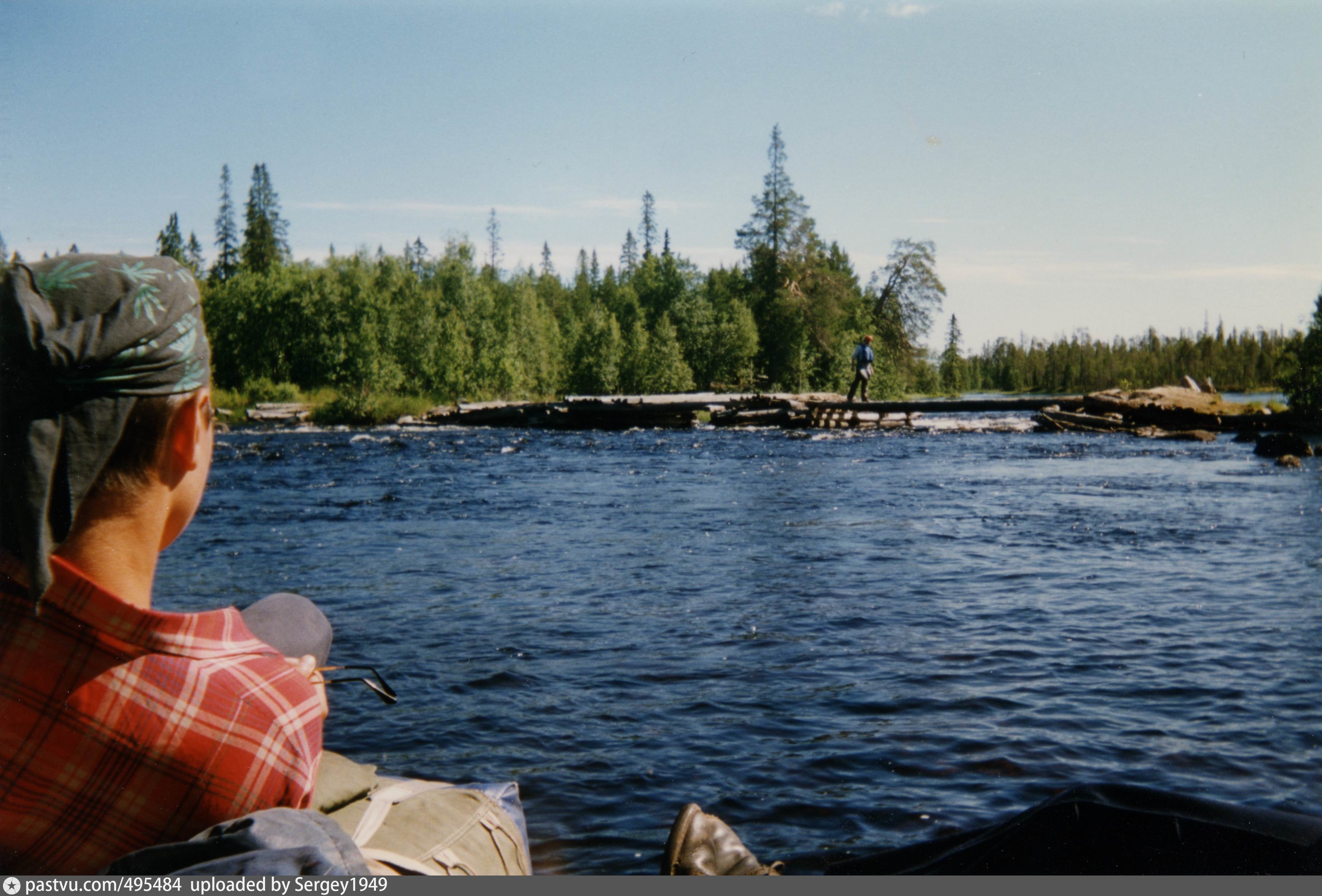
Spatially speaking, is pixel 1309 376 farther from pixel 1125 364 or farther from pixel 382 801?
pixel 1125 364

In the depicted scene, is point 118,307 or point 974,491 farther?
point 974,491

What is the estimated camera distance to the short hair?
1427 mm

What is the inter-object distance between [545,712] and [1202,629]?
5415mm

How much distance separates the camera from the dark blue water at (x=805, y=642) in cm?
488

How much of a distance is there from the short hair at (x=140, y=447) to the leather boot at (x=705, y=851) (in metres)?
2.72

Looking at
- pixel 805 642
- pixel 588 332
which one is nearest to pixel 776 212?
pixel 588 332

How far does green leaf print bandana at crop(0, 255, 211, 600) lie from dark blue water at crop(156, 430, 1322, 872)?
3.26 m

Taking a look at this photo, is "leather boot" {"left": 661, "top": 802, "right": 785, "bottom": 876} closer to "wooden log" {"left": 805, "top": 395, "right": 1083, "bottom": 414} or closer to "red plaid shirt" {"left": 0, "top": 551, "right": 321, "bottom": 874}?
"red plaid shirt" {"left": 0, "top": 551, "right": 321, "bottom": 874}

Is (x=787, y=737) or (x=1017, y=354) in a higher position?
(x=1017, y=354)

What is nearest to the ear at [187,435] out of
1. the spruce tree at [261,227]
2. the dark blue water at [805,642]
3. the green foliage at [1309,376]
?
the dark blue water at [805,642]

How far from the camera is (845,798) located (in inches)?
186

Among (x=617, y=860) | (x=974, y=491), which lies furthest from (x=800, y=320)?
(x=617, y=860)

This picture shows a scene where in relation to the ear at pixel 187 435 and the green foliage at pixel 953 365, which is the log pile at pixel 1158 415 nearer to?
the ear at pixel 187 435

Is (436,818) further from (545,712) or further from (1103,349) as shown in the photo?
(1103,349)
